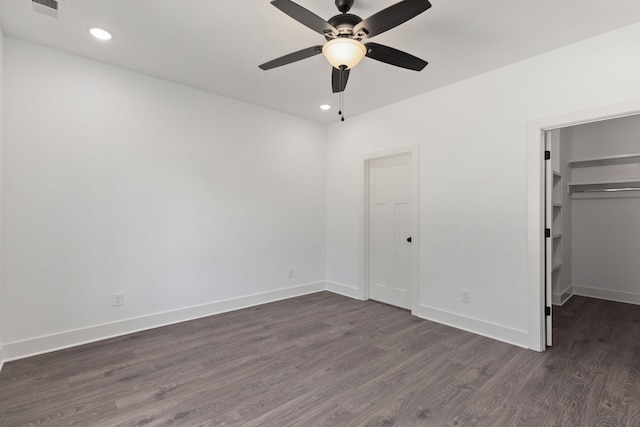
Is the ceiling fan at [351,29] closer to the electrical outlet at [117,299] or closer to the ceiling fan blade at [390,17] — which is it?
the ceiling fan blade at [390,17]

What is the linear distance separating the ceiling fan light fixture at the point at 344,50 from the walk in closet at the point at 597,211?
3.48 meters

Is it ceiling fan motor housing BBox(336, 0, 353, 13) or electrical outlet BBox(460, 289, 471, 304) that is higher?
ceiling fan motor housing BBox(336, 0, 353, 13)

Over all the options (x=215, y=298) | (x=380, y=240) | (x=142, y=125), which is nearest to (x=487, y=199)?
(x=380, y=240)

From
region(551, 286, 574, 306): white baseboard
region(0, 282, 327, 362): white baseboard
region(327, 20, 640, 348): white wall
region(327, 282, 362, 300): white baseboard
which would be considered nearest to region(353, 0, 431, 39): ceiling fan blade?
region(327, 20, 640, 348): white wall

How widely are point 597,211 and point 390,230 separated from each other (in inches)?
126

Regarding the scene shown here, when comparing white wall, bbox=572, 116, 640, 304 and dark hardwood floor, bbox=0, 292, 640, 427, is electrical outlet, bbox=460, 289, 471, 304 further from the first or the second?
white wall, bbox=572, 116, 640, 304

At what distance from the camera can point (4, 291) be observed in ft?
8.64

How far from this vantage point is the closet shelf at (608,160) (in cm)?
415

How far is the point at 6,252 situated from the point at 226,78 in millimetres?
2588

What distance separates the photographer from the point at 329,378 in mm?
2377

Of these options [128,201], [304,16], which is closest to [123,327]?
[128,201]

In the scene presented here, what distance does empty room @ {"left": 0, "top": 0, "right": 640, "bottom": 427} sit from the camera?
2162mm

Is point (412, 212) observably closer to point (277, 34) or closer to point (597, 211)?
point (277, 34)

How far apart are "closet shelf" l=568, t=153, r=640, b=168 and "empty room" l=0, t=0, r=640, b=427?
0.05m
